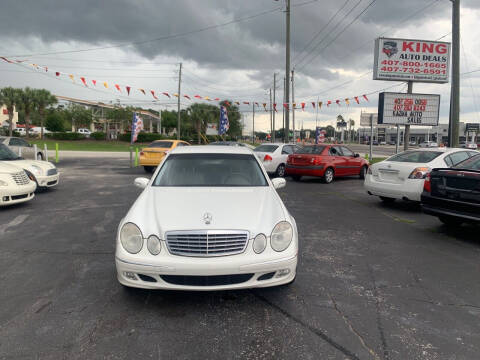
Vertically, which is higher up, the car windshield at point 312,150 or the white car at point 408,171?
the car windshield at point 312,150

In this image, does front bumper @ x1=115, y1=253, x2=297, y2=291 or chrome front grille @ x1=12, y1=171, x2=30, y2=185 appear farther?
chrome front grille @ x1=12, y1=171, x2=30, y2=185

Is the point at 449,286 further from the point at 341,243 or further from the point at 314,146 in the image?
the point at 314,146

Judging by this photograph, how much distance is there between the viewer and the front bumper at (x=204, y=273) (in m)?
3.04

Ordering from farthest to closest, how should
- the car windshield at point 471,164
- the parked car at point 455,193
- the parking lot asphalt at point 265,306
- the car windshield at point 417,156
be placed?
the car windshield at point 417,156
the car windshield at point 471,164
the parked car at point 455,193
the parking lot asphalt at point 265,306

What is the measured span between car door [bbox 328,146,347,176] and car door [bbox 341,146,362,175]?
0.60 ft

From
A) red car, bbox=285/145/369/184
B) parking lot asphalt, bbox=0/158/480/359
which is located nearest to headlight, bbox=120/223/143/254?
parking lot asphalt, bbox=0/158/480/359

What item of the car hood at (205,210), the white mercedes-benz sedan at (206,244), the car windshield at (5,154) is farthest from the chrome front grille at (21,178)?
the white mercedes-benz sedan at (206,244)

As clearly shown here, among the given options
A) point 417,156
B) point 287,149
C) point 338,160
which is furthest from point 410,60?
point 417,156

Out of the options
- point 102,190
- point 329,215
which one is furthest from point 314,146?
point 102,190

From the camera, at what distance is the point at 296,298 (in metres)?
3.56

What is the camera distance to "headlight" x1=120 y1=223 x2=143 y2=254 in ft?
10.6

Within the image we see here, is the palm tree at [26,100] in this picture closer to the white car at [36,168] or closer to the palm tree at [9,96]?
the palm tree at [9,96]

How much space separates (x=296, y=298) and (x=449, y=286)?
1.80 metres

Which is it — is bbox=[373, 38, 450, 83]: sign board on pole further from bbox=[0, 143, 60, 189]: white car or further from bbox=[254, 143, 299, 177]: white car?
bbox=[0, 143, 60, 189]: white car
